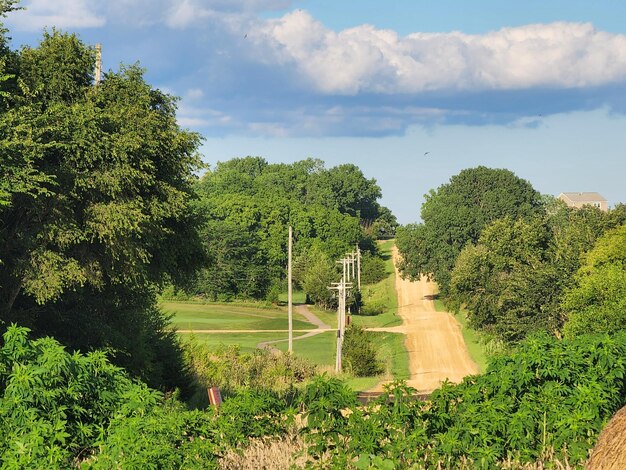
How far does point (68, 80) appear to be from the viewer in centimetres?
2598

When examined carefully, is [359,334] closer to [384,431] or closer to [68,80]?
[68,80]

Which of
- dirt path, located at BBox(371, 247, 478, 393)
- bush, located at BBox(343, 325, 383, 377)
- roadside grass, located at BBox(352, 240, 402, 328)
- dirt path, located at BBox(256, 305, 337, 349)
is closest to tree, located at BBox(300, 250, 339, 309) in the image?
dirt path, located at BBox(256, 305, 337, 349)

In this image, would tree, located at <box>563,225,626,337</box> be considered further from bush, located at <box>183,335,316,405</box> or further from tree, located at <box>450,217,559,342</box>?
bush, located at <box>183,335,316,405</box>

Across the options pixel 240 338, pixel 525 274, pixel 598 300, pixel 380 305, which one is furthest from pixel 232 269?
pixel 598 300

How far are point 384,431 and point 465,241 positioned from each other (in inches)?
3836

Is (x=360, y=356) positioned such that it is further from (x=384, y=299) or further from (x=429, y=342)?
(x=384, y=299)

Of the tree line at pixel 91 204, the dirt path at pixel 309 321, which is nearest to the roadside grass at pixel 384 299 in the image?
the dirt path at pixel 309 321

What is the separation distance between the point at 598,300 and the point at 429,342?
26.9 meters

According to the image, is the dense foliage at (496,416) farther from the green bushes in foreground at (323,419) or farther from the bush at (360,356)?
the bush at (360,356)

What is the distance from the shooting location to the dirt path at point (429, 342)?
5422cm

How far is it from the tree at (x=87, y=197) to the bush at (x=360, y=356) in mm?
25923

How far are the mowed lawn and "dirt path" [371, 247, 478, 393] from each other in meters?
11.0

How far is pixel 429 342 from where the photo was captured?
7344 centimetres

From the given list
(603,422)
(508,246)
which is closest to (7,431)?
(603,422)
